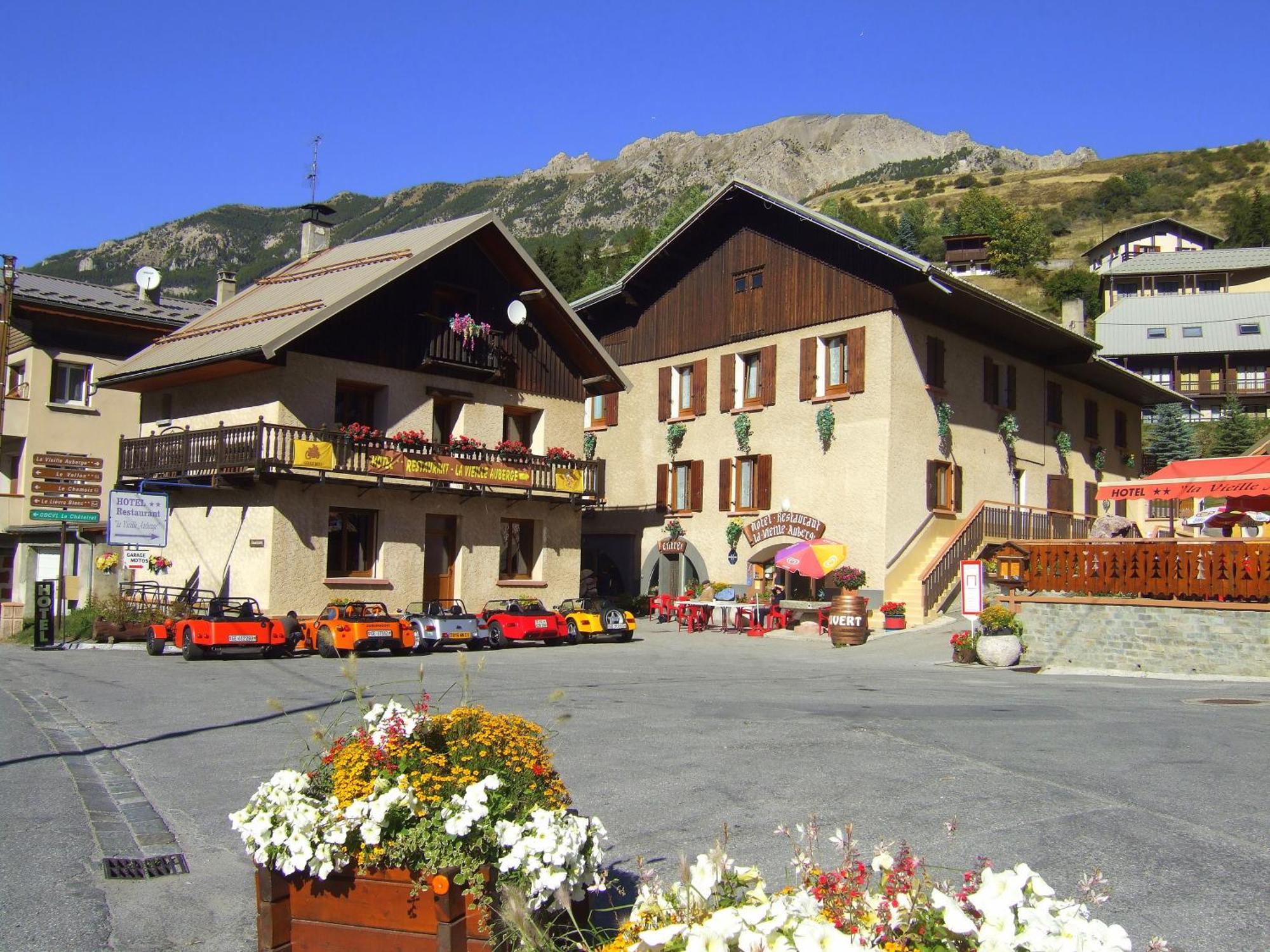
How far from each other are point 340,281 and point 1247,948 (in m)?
26.3

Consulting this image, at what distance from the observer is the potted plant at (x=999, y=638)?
65.2ft

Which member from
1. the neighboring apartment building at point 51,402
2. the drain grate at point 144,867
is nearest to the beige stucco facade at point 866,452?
the neighboring apartment building at point 51,402

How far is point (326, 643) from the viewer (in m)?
21.7

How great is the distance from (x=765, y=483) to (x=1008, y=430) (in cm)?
747

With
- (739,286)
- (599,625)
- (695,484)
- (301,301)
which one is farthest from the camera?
(695,484)

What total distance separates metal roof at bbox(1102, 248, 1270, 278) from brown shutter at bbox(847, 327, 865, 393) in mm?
61264

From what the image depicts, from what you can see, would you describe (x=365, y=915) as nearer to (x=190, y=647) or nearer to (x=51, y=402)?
(x=190, y=647)

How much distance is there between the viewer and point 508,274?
30625mm

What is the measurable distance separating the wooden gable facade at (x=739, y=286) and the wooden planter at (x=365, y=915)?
25179mm

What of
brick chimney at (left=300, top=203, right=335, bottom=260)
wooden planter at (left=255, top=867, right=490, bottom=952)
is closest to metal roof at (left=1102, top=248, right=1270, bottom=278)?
brick chimney at (left=300, top=203, right=335, bottom=260)

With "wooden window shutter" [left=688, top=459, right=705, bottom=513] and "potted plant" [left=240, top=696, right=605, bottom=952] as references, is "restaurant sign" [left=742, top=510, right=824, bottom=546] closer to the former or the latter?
"wooden window shutter" [left=688, top=459, right=705, bottom=513]

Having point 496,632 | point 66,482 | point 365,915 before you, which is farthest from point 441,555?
point 365,915

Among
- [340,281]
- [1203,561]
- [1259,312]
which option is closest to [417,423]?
[340,281]

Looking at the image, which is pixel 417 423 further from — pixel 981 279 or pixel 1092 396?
pixel 981 279
